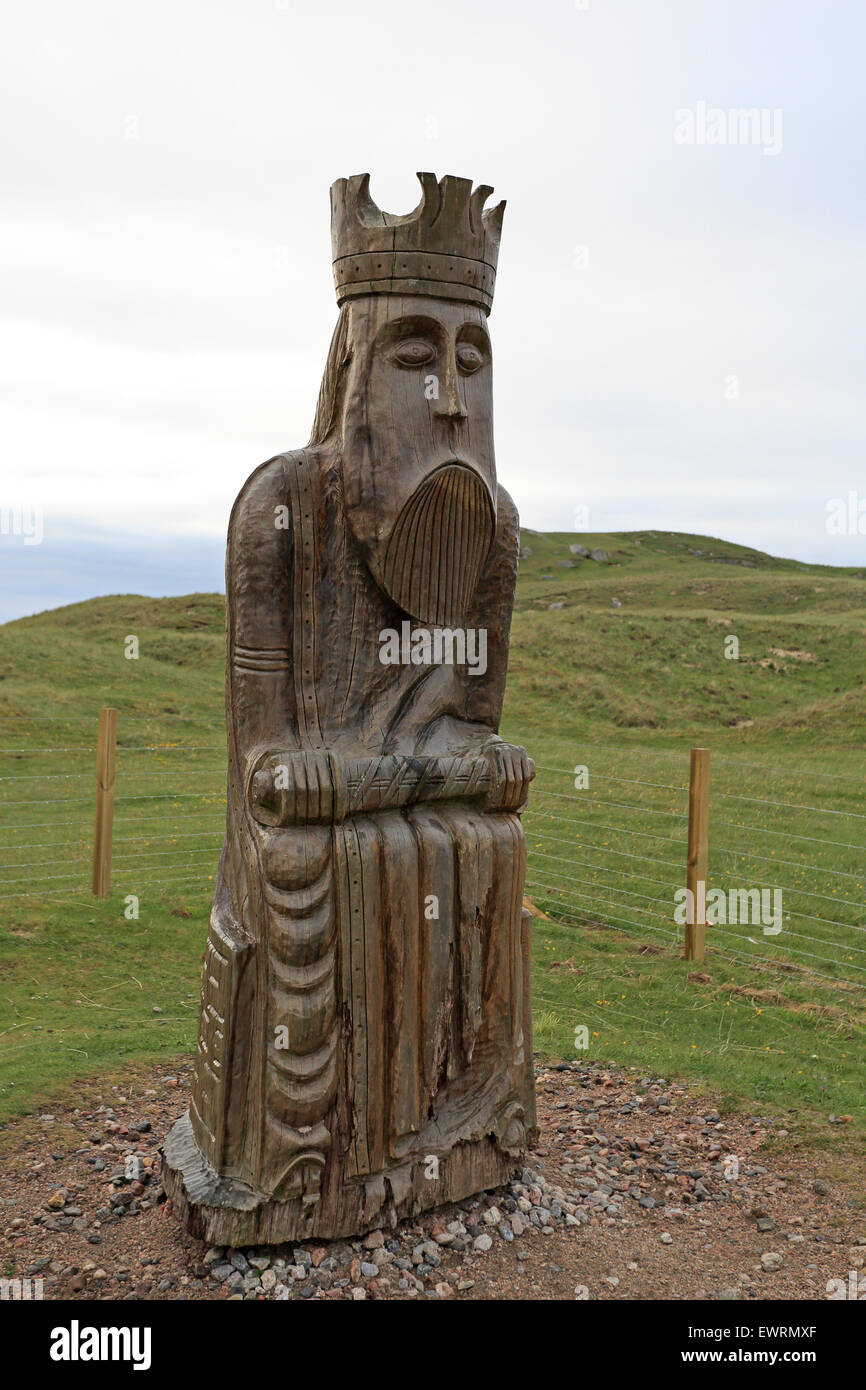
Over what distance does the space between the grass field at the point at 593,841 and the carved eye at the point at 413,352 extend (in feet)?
14.1

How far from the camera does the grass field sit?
7.10m

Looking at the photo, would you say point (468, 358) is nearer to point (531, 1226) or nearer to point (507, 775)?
point (507, 775)

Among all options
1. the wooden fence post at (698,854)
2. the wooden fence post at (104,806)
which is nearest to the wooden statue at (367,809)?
the wooden fence post at (698,854)

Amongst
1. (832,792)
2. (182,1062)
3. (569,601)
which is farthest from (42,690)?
(569,601)

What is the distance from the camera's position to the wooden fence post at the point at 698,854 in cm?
879

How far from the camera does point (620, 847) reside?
1266 centimetres

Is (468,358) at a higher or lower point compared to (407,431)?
higher

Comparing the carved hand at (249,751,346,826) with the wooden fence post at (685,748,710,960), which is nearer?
the carved hand at (249,751,346,826)

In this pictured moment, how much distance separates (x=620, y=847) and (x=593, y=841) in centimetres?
37

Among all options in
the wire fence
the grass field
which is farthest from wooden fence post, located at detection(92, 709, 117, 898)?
the wire fence

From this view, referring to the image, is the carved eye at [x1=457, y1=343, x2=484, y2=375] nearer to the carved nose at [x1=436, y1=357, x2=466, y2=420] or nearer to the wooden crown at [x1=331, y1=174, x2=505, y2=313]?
the carved nose at [x1=436, y1=357, x2=466, y2=420]

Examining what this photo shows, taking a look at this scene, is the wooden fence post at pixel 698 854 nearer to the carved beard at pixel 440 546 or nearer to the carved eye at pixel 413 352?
the carved beard at pixel 440 546

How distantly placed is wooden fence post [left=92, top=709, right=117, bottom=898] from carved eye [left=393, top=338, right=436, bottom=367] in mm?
6106

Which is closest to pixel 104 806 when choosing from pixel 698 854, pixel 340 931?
pixel 698 854
